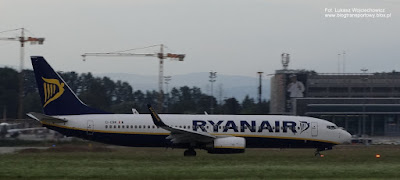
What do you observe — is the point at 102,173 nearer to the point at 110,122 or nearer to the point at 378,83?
the point at 110,122

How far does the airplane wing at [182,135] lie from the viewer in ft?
121

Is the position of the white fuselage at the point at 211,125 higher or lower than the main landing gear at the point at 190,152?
higher

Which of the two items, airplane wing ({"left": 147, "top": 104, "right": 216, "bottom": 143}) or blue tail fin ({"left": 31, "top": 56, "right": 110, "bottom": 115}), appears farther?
blue tail fin ({"left": 31, "top": 56, "right": 110, "bottom": 115})

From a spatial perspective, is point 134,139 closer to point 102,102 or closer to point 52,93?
point 52,93

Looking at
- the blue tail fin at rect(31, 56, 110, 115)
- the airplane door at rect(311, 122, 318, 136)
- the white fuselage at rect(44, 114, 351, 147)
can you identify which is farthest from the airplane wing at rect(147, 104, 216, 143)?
the airplane door at rect(311, 122, 318, 136)

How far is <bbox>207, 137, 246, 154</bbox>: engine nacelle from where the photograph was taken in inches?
1475

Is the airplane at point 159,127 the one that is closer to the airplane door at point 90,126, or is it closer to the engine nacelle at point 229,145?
the airplane door at point 90,126

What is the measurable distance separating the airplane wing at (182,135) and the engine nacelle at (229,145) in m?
0.67

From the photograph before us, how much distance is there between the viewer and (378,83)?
4621 inches

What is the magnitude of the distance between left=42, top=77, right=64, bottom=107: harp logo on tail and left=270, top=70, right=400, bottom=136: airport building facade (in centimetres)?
5526

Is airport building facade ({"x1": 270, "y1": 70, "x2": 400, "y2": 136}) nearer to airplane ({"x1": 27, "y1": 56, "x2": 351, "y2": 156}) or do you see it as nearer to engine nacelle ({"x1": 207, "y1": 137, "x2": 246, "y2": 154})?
airplane ({"x1": 27, "y1": 56, "x2": 351, "y2": 156})

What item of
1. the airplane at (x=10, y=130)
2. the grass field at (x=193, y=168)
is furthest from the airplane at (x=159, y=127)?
the airplane at (x=10, y=130)

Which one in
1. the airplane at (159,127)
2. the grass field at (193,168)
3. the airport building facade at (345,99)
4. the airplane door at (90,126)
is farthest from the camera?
the airport building facade at (345,99)

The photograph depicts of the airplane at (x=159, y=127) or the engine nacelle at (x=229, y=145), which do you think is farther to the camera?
the airplane at (x=159, y=127)
